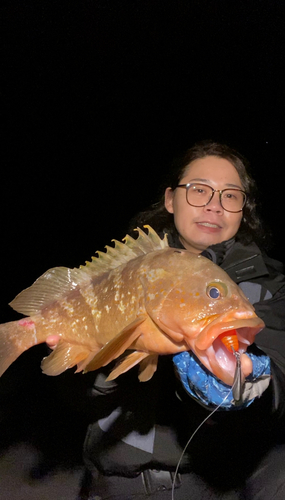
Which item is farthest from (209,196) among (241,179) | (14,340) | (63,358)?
(14,340)

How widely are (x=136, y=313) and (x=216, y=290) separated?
0.34 metres

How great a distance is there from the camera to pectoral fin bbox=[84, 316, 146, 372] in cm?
104

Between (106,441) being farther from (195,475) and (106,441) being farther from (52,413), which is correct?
(52,413)

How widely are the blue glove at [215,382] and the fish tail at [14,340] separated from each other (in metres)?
0.70

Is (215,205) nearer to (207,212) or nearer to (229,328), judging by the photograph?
(207,212)

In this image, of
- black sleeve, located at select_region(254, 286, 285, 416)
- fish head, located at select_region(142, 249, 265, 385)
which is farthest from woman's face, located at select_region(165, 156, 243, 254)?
fish head, located at select_region(142, 249, 265, 385)

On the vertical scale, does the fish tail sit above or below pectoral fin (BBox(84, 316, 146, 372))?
below

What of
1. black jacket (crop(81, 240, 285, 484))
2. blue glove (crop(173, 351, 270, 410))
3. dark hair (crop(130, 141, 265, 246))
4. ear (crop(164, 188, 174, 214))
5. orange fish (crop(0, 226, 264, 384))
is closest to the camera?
orange fish (crop(0, 226, 264, 384))

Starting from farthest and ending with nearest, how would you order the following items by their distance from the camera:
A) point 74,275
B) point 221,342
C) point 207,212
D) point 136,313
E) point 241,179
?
point 241,179
point 207,212
point 74,275
point 136,313
point 221,342

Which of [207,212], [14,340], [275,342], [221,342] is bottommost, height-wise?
[275,342]

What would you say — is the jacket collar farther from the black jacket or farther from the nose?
the nose

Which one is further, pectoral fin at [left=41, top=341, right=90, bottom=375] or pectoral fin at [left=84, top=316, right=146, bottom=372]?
pectoral fin at [left=41, top=341, right=90, bottom=375]

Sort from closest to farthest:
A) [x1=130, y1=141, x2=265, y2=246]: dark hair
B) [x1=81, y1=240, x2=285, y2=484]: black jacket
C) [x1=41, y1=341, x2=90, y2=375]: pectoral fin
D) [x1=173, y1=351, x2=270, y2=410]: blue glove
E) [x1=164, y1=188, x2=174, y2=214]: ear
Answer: [x1=173, y1=351, x2=270, y2=410]: blue glove, [x1=41, y1=341, x2=90, y2=375]: pectoral fin, [x1=81, y1=240, x2=285, y2=484]: black jacket, [x1=130, y1=141, x2=265, y2=246]: dark hair, [x1=164, y1=188, x2=174, y2=214]: ear

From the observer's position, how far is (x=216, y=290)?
1.12 metres
